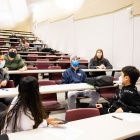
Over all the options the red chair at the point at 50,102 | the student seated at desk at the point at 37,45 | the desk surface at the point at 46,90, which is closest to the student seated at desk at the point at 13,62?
the red chair at the point at 50,102

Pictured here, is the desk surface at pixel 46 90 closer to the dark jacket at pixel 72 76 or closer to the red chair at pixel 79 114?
the dark jacket at pixel 72 76

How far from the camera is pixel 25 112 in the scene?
5.29 ft

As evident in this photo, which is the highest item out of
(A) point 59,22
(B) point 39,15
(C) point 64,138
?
(B) point 39,15

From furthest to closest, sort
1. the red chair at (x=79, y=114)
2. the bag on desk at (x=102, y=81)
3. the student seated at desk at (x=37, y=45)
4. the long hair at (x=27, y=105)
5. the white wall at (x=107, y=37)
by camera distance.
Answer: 1. the student seated at desk at (x=37, y=45)
2. the white wall at (x=107, y=37)
3. the bag on desk at (x=102, y=81)
4. the red chair at (x=79, y=114)
5. the long hair at (x=27, y=105)

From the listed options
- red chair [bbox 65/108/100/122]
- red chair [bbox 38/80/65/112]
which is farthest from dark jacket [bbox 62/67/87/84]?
red chair [bbox 65/108/100/122]

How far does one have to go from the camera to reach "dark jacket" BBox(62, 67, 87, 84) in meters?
4.05

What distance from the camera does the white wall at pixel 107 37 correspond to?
5.49 metres

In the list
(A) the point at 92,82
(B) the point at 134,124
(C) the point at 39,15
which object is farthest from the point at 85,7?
(B) the point at 134,124

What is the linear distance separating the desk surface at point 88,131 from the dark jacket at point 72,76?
88.6 inches

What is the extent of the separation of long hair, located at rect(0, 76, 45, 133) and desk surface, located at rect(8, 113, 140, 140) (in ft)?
0.37

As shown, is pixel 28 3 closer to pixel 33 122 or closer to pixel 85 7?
pixel 85 7

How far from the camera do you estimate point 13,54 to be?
4.57 m

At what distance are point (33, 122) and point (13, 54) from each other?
10.4ft

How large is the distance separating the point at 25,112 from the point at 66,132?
36cm
